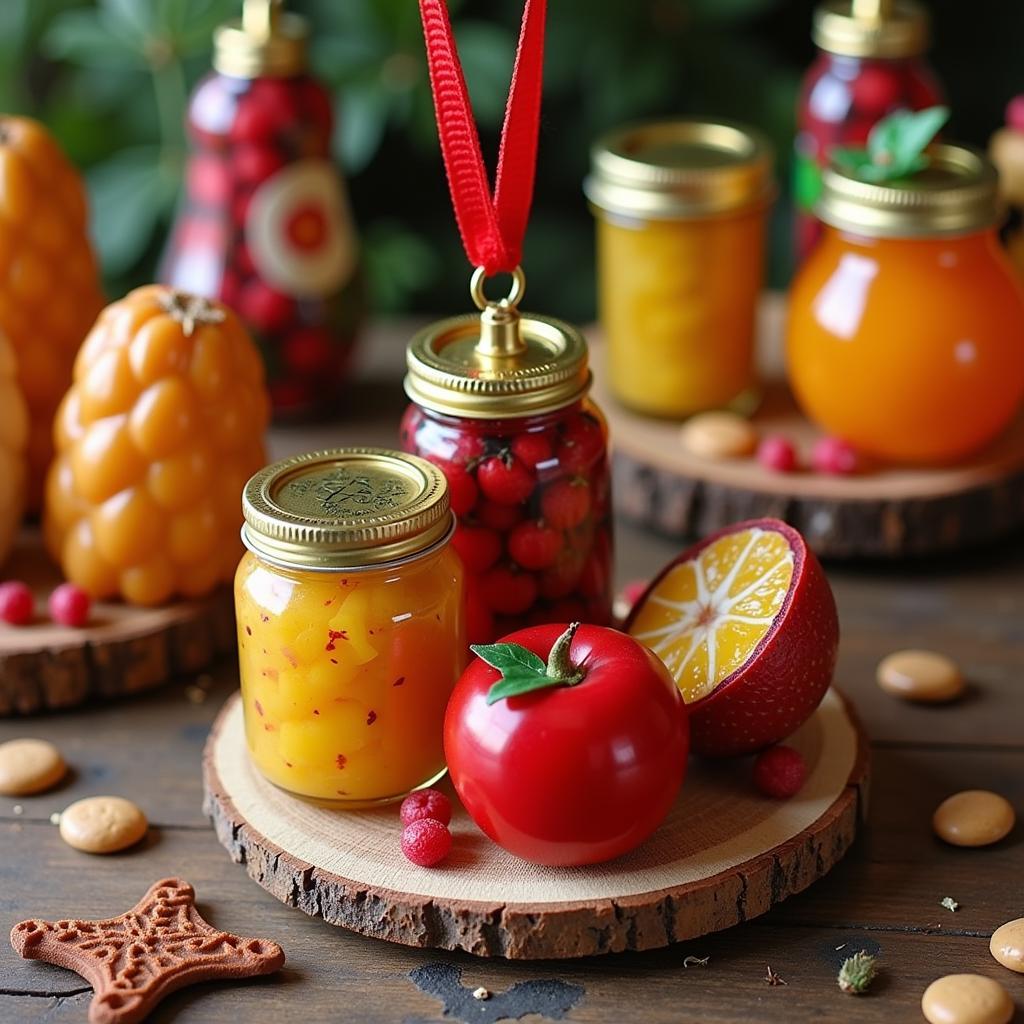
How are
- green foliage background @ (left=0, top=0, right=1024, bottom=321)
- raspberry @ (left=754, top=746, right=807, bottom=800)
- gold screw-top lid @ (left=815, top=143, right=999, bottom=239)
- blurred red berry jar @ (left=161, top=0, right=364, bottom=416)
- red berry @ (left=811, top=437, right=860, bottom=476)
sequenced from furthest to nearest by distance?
green foliage background @ (left=0, top=0, right=1024, bottom=321), blurred red berry jar @ (left=161, top=0, right=364, bottom=416), red berry @ (left=811, top=437, right=860, bottom=476), gold screw-top lid @ (left=815, top=143, right=999, bottom=239), raspberry @ (left=754, top=746, right=807, bottom=800)

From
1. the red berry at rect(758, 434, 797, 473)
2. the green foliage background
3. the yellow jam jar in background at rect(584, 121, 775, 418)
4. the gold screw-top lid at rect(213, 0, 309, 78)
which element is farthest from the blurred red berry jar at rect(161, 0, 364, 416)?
the red berry at rect(758, 434, 797, 473)

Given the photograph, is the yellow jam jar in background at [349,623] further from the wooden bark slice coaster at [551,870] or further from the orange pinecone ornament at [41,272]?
the orange pinecone ornament at [41,272]

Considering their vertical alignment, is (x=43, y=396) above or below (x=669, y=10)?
below

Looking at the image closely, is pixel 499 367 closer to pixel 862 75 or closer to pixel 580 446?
pixel 580 446

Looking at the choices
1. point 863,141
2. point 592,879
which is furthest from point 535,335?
point 863,141

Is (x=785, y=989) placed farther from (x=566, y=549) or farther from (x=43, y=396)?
(x=43, y=396)

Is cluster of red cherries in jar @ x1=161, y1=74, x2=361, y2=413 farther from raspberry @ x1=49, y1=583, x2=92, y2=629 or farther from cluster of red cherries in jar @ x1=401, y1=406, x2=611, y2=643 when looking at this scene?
cluster of red cherries in jar @ x1=401, y1=406, x2=611, y2=643

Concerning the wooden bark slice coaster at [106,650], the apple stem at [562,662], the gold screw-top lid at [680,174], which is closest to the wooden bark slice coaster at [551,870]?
the apple stem at [562,662]

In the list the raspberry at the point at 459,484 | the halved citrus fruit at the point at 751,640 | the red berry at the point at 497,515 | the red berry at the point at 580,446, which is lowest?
the halved citrus fruit at the point at 751,640
